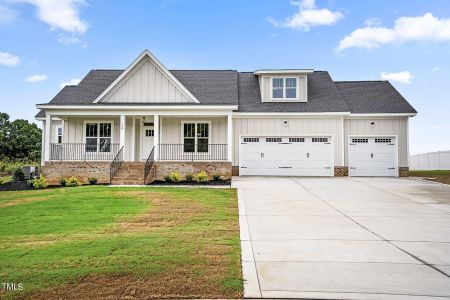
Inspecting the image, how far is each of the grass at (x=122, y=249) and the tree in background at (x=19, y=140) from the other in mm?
32029

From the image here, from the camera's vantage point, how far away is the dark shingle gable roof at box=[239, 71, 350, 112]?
747 inches

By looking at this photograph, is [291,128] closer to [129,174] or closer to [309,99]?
[309,99]

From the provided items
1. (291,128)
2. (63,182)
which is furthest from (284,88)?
(63,182)

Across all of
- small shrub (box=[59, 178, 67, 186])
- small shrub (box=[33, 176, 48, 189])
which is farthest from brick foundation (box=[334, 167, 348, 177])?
small shrub (box=[33, 176, 48, 189])

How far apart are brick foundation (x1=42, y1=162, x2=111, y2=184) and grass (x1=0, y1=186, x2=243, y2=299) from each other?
6.43 metres

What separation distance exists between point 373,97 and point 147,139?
14628 mm

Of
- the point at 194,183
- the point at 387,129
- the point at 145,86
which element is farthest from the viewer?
the point at 387,129

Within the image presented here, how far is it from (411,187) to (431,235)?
828 cm

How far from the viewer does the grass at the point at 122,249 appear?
12.9 feet

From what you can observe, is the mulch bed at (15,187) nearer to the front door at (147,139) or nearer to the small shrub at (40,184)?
the small shrub at (40,184)

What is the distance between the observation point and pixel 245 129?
19.0 metres

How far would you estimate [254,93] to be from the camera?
68.5ft

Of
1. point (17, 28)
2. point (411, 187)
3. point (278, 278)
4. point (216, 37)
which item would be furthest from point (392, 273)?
point (216, 37)

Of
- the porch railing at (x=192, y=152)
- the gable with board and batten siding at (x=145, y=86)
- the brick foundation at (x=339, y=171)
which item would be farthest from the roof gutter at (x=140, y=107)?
the brick foundation at (x=339, y=171)
